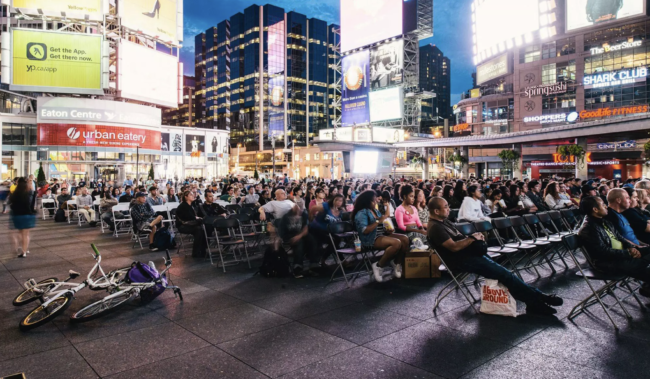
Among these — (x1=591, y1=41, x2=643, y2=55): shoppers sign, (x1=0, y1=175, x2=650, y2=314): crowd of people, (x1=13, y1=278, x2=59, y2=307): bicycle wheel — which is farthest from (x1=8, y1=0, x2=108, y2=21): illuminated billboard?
(x1=591, y1=41, x2=643, y2=55): shoppers sign

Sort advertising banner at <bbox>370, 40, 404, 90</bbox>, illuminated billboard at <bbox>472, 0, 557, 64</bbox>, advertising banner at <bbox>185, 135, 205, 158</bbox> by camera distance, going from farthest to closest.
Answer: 1. advertising banner at <bbox>185, 135, 205, 158</bbox>
2. advertising banner at <bbox>370, 40, 404, 90</bbox>
3. illuminated billboard at <bbox>472, 0, 557, 64</bbox>

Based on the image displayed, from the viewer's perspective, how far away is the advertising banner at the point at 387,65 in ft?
136

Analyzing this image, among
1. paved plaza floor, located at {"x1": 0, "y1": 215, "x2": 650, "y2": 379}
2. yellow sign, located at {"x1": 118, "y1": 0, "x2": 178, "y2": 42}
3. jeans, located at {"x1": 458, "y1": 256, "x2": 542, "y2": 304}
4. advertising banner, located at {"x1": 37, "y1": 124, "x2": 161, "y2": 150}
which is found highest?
yellow sign, located at {"x1": 118, "y1": 0, "x2": 178, "y2": 42}

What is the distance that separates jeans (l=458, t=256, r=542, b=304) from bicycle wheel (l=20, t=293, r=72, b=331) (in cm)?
508

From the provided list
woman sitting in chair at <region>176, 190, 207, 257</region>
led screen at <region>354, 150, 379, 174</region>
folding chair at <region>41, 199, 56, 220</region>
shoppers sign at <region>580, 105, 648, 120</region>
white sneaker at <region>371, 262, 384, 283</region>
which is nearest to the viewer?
white sneaker at <region>371, 262, 384, 283</region>

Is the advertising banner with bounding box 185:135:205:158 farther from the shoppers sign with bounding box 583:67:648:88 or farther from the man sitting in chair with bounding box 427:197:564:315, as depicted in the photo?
the man sitting in chair with bounding box 427:197:564:315

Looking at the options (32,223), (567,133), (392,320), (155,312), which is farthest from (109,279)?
(567,133)

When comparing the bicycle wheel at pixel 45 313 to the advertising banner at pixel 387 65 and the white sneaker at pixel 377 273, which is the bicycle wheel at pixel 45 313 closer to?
the white sneaker at pixel 377 273

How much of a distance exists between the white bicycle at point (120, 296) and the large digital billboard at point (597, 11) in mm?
45228

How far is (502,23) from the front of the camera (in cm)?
4003

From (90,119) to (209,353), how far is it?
46.2 meters

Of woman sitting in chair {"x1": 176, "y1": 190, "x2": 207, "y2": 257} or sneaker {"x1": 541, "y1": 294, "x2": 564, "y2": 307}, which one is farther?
woman sitting in chair {"x1": 176, "y1": 190, "x2": 207, "y2": 257}

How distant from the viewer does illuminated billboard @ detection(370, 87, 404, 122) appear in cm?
4031

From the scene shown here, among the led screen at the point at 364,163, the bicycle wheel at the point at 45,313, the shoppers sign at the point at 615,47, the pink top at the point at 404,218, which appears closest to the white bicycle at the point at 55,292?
the bicycle wheel at the point at 45,313
